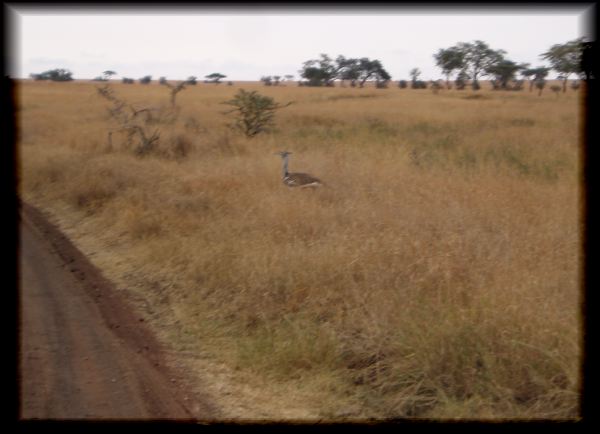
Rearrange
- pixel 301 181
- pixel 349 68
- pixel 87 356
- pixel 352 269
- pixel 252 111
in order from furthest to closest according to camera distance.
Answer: pixel 349 68
pixel 252 111
pixel 301 181
pixel 352 269
pixel 87 356

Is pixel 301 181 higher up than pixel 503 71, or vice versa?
pixel 503 71

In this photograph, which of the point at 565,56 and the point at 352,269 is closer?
the point at 352,269

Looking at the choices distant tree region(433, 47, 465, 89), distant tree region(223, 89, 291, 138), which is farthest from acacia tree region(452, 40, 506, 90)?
distant tree region(223, 89, 291, 138)

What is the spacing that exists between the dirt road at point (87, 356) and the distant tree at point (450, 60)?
1190 inches

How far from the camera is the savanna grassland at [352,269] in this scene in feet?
14.4

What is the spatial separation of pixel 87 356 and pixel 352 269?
8.65ft

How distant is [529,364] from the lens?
4.29 meters

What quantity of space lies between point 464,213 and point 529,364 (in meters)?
3.83

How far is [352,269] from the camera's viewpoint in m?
6.12

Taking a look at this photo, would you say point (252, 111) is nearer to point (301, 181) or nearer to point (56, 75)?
point (301, 181)

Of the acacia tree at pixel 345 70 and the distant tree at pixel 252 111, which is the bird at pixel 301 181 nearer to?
the distant tree at pixel 252 111

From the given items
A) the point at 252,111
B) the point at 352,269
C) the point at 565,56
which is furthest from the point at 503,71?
the point at 352,269

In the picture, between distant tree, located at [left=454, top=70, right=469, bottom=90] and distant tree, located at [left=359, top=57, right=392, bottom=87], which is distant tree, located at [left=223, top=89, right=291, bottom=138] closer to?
distant tree, located at [left=359, top=57, right=392, bottom=87]

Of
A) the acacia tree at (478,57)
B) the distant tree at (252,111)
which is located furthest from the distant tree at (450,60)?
the distant tree at (252,111)
